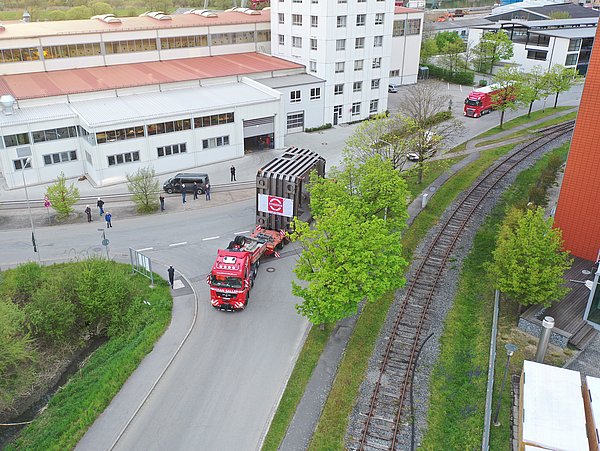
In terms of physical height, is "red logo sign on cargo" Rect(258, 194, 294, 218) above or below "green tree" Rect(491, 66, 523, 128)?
below

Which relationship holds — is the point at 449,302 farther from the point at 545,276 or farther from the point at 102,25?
the point at 102,25

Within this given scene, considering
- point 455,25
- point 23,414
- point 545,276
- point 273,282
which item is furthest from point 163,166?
point 455,25

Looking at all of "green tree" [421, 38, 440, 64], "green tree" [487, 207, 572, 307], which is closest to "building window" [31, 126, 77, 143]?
"green tree" [487, 207, 572, 307]

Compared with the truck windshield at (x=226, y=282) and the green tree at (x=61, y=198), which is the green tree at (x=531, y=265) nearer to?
the truck windshield at (x=226, y=282)

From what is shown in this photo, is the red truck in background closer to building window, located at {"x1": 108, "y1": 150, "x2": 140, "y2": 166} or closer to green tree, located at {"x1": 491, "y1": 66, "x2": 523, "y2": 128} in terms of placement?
green tree, located at {"x1": 491, "y1": 66, "x2": 523, "y2": 128}

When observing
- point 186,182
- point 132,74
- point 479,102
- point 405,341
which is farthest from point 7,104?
point 479,102

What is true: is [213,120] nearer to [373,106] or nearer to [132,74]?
[132,74]
